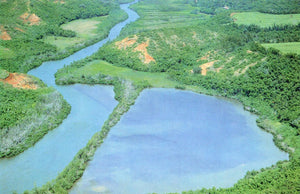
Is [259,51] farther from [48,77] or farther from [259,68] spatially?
[48,77]

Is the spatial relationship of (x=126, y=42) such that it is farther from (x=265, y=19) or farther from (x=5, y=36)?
(x=265, y=19)

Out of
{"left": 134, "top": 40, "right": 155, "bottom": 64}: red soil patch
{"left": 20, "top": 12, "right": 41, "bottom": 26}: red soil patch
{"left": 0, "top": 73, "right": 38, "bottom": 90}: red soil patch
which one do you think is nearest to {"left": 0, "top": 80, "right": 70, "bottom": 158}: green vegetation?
{"left": 0, "top": 73, "right": 38, "bottom": 90}: red soil patch

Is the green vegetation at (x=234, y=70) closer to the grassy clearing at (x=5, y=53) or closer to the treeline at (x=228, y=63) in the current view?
the treeline at (x=228, y=63)

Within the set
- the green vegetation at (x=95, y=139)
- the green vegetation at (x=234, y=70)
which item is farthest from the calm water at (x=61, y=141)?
the green vegetation at (x=234, y=70)

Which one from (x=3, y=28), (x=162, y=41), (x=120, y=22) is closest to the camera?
(x=162, y=41)

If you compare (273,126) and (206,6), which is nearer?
(273,126)

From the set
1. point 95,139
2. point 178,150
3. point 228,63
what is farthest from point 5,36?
point 178,150

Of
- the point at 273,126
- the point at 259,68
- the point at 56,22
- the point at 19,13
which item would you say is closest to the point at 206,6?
the point at 56,22
